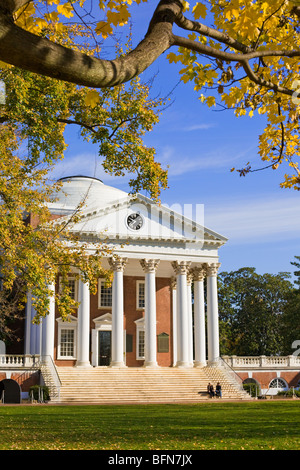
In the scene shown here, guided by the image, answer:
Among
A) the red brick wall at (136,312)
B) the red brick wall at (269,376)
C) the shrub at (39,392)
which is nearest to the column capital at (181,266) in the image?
the red brick wall at (136,312)

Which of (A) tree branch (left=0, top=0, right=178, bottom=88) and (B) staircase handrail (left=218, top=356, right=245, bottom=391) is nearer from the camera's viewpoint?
(A) tree branch (left=0, top=0, right=178, bottom=88)

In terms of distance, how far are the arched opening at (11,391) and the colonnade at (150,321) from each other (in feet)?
8.43

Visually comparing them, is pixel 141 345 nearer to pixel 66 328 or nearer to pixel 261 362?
pixel 66 328

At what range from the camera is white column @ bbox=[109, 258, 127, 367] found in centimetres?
4150

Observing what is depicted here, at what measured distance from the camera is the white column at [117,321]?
41500 millimetres

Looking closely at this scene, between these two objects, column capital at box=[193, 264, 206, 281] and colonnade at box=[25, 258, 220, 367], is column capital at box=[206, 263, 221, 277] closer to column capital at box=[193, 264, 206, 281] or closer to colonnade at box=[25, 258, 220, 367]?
colonnade at box=[25, 258, 220, 367]

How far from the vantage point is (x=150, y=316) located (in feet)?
141

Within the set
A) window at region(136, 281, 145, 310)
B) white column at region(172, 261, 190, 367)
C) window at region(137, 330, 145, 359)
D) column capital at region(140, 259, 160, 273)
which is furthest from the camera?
window at region(136, 281, 145, 310)

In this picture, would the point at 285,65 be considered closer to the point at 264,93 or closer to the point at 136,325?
the point at 264,93

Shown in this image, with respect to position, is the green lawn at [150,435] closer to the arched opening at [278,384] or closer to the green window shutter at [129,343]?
the green window shutter at [129,343]

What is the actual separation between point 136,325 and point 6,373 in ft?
41.8

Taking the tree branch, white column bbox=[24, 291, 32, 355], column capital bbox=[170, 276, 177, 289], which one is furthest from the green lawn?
column capital bbox=[170, 276, 177, 289]

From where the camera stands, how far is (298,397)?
43438mm

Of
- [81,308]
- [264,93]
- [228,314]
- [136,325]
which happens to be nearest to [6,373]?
[81,308]
